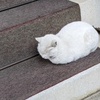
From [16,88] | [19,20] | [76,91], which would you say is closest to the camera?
[16,88]

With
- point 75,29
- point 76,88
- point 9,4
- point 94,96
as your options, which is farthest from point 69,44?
point 9,4

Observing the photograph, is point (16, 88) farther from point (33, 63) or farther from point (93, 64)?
point (93, 64)

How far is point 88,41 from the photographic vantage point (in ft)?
5.31

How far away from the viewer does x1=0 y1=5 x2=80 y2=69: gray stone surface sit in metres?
1.61

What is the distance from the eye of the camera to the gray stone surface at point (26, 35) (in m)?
1.61

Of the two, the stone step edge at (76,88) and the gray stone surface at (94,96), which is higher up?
the stone step edge at (76,88)

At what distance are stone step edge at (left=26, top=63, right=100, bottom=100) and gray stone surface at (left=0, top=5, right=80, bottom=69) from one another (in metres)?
0.36

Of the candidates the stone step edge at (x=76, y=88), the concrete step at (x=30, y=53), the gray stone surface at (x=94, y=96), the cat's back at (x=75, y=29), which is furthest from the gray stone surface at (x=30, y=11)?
the gray stone surface at (x=94, y=96)

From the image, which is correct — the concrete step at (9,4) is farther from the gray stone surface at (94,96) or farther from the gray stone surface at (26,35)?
the gray stone surface at (94,96)

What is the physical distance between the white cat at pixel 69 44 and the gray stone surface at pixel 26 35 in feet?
0.38

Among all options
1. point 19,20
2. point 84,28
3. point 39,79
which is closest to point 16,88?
point 39,79

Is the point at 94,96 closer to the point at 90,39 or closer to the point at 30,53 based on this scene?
the point at 90,39

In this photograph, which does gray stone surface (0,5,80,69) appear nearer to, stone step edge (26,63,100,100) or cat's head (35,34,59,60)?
cat's head (35,34,59,60)

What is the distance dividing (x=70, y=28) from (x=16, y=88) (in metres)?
0.52
